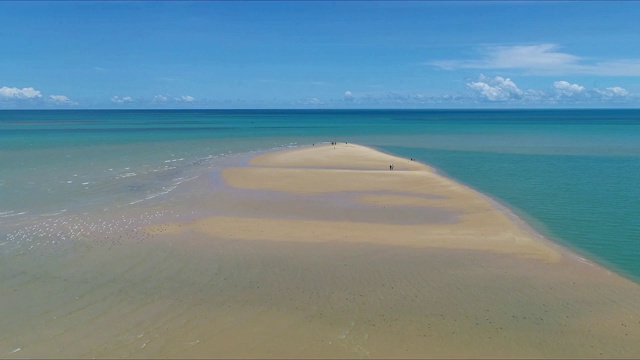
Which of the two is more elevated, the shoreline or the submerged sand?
the shoreline

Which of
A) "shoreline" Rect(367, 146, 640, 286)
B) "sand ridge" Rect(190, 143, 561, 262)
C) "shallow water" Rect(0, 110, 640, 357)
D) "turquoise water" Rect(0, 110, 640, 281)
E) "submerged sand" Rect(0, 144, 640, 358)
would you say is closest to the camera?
"submerged sand" Rect(0, 144, 640, 358)

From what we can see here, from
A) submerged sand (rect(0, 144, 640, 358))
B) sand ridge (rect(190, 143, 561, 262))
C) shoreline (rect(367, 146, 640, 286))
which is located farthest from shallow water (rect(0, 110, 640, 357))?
sand ridge (rect(190, 143, 561, 262))

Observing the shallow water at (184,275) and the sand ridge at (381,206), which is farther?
the sand ridge at (381,206)

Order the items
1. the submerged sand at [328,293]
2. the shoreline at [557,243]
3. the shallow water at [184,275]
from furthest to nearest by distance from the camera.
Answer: the shoreline at [557,243] < the shallow water at [184,275] < the submerged sand at [328,293]

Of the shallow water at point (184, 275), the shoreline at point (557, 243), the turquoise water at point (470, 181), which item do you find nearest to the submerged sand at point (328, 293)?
the shallow water at point (184, 275)

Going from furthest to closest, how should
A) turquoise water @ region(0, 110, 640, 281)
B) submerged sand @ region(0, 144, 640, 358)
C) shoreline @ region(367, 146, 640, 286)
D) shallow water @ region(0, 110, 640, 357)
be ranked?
turquoise water @ region(0, 110, 640, 281) < shoreline @ region(367, 146, 640, 286) < shallow water @ region(0, 110, 640, 357) < submerged sand @ region(0, 144, 640, 358)

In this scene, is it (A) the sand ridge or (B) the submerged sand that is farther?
(A) the sand ridge

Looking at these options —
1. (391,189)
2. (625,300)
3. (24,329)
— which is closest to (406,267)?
(625,300)

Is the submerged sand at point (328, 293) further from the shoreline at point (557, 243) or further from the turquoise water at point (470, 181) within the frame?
the turquoise water at point (470, 181)

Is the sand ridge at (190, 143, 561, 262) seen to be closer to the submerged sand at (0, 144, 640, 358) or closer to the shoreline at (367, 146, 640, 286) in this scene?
the submerged sand at (0, 144, 640, 358)
